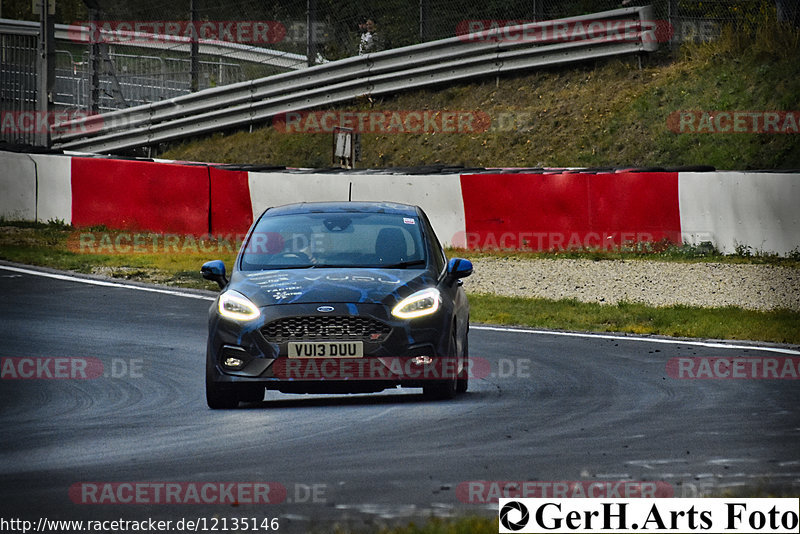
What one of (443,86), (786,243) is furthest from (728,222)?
(443,86)

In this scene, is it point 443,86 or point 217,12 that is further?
point 217,12

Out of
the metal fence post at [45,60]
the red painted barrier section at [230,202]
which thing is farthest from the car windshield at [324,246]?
the metal fence post at [45,60]

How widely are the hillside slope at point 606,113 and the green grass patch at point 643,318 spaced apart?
313 inches

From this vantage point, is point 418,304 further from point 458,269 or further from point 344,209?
point 344,209

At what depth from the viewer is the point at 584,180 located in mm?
20219

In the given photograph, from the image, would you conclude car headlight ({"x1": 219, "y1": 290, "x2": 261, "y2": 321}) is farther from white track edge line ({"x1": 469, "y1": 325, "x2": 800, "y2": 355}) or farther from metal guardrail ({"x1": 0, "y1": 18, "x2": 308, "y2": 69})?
metal guardrail ({"x1": 0, "y1": 18, "x2": 308, "y2": 69})

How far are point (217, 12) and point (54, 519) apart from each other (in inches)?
1278

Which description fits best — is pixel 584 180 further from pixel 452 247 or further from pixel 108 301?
pixel 108 301

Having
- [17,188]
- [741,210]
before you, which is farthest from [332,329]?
[17,188]

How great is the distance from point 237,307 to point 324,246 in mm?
1427

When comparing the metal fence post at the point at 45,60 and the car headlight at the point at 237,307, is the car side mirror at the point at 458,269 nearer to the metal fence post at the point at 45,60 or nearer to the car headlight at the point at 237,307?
the car headlight at the point at 237,307

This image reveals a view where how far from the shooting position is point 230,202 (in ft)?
72.8

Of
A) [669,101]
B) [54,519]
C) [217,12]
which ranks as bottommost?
[54,519]

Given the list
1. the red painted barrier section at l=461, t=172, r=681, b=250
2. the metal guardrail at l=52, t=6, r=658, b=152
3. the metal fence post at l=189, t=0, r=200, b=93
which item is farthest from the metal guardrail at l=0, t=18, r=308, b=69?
the red painted barrier section at l=461, t=172, r=681, b=250
